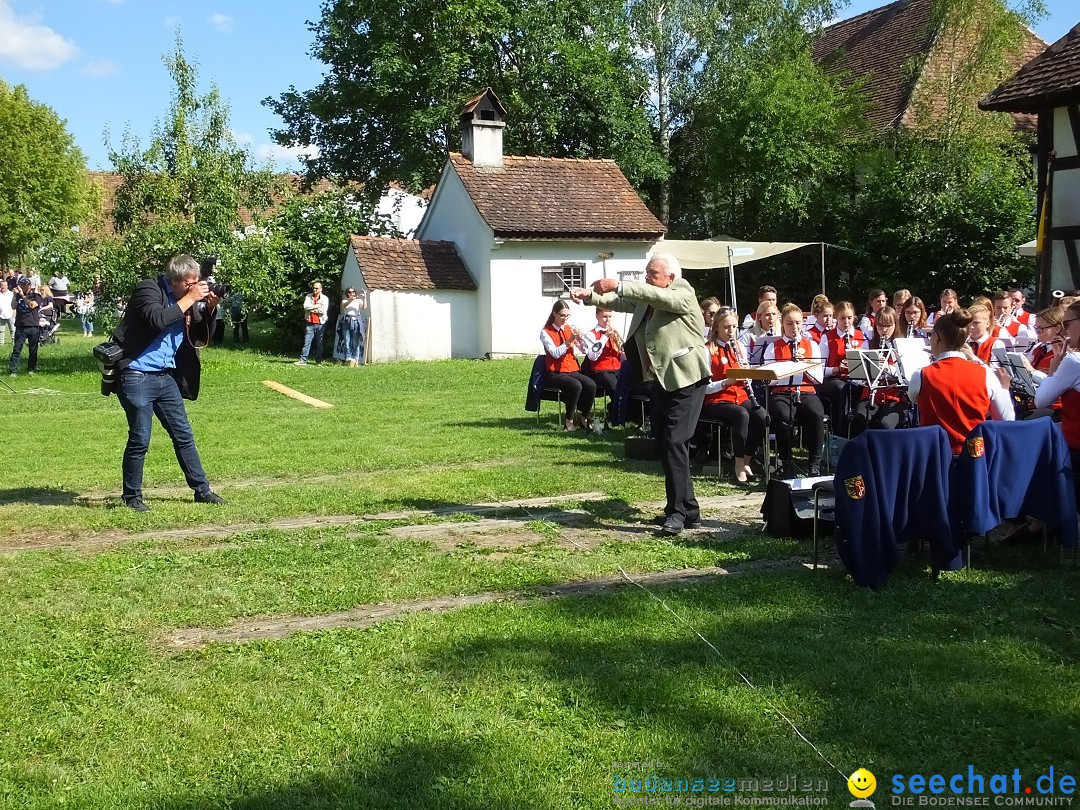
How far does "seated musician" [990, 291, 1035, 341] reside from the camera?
11825mm

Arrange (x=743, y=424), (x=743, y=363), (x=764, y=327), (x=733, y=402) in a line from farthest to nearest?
(x=764, y=327), (x=743, y=363), (x=733, y=402), (x=743, y=424)

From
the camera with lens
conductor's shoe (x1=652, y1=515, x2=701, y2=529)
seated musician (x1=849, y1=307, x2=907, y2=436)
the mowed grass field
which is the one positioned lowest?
the mowed grass field

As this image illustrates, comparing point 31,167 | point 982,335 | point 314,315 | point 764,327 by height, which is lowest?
point 982,335

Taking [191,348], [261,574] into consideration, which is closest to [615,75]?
[191,348]

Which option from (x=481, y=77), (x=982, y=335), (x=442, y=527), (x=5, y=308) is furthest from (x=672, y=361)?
(x=481, y=77)

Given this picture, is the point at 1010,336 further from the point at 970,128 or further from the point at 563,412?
the point at 970,128

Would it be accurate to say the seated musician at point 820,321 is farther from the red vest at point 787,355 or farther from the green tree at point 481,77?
the green tree at point 481,77

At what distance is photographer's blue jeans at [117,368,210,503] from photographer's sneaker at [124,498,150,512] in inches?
1.2

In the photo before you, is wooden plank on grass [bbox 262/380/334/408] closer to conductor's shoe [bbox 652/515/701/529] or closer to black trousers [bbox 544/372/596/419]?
black trousers [bbox 544/372/596/419]

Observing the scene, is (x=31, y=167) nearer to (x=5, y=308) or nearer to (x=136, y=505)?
(x=5, y=308)

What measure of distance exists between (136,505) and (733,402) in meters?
5.49

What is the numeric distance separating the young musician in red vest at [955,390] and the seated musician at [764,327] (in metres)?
4.10

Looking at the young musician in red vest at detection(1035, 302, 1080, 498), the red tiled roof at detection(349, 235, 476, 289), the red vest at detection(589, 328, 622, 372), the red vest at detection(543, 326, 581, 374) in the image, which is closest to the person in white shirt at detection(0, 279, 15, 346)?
the red tiled roof at detection(349, 235, 476, 289)

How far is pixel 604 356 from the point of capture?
45.2 feet
